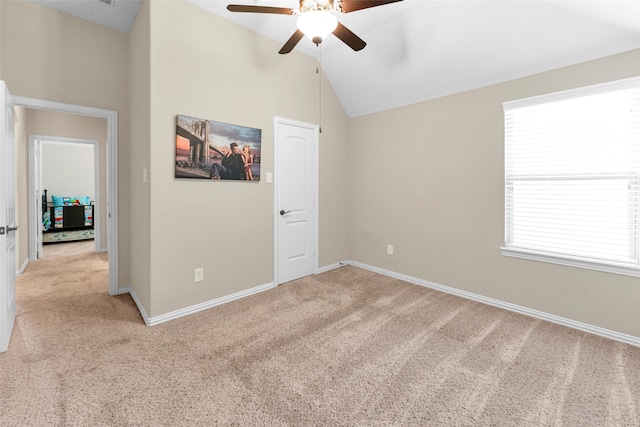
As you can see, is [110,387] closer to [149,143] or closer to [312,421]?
[312,421]

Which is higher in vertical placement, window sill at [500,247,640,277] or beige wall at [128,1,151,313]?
beige wall at [128,1,151,313]

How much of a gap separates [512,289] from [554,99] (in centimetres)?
182

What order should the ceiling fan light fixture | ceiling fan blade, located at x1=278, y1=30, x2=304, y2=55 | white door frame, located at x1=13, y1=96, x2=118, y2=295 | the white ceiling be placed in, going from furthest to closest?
white door frame, located at x1=13, y1=96, x2=118, y2=295
the white ceiling
ceiling fan blade, located at x1=278, y1=30, x2=304, y2=55
the ceiling fan light fixture

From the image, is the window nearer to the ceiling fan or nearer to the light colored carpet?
the light colored carpet

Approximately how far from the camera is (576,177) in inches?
96.4

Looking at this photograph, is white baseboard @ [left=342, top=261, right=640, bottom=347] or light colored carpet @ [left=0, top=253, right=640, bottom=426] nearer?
light colored carpet @ [left=0, top=253, right=640, bottom=426]

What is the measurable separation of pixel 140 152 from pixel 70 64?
120 cm

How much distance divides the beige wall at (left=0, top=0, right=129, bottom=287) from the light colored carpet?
1364 mm

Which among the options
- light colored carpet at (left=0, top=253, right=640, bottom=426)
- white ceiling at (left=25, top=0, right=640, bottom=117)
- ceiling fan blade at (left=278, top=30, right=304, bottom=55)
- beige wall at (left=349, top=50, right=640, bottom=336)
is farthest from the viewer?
beige wall at (left=349, top=50, right=640, bottom=336)

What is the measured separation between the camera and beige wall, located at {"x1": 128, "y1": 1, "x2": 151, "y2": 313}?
98.9 inches

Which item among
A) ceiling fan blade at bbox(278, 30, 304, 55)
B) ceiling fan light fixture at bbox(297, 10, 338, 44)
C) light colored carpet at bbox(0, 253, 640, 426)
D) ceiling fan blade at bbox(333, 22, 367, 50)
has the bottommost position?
light colored carpet at bbox(0, 253, 640, 426)

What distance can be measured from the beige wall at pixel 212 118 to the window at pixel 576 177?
2.53 meters

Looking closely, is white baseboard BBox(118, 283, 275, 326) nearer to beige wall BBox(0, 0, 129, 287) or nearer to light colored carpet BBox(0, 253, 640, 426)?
light colored carpet BBox(0, 253, 640, 426)

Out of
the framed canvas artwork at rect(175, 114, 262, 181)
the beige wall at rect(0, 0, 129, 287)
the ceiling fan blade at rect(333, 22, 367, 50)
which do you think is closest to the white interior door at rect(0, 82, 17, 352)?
the beige wall at rect(0, 0, 129, 287)
